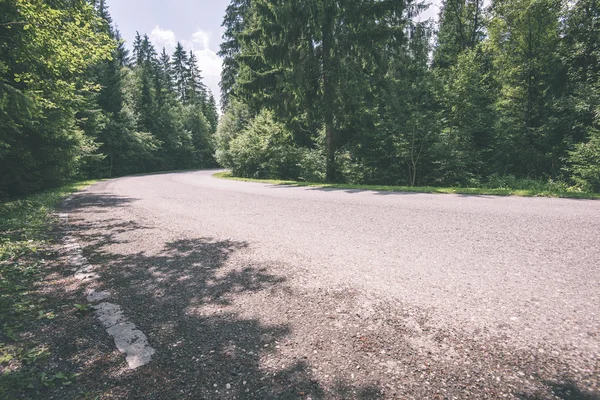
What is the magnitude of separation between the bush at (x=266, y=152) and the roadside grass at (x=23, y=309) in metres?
14.9

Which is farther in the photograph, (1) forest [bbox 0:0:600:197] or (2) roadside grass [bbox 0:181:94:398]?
(1) forest [bbox 0:0:600:197]

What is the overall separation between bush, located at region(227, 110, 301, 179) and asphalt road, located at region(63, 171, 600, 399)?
14871 mm

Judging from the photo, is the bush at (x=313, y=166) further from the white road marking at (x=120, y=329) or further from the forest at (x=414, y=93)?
the white road marking at (x=120, y=329)

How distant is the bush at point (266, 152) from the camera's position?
2033 centimetres

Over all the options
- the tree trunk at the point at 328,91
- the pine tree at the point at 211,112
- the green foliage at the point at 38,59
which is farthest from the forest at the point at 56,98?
the pine tree at the point at 211,112

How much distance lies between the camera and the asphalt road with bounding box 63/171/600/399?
5.79ft

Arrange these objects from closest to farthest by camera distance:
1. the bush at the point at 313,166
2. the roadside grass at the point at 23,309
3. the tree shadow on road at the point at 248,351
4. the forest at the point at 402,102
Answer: the tree shadow on road at the point at 248,351 → the roadside grass at the point at 23,309 → the forest at the point at 402,102 → the bush at the point at 313,166

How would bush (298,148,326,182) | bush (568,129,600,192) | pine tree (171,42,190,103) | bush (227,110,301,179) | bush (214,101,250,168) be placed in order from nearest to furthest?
bush (568,129,600,192)
bush (298,148,326,182)
bush (227,110,301,179)
bush (214,101,250,168)
pine tree (171,42,190,103)

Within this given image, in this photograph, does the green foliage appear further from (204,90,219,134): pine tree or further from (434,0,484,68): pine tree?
(204,90,219,134): pine tree

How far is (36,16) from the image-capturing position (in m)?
6.13

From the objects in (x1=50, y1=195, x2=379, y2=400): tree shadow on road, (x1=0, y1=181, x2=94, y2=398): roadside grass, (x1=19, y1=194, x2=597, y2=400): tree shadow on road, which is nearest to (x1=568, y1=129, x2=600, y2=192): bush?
(x1=19, y1=194, x2=597, y2=400): tree shadow on road

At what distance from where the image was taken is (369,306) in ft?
8.66

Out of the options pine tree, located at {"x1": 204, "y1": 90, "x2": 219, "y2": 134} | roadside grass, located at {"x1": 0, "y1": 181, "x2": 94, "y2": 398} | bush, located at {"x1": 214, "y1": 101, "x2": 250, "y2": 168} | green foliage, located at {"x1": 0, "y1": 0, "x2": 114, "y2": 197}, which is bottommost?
roadside grass, located at {"x1": 0, "y1": 181, "x2": 94, "y2": 398}

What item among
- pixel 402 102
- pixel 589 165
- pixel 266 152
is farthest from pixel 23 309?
pixel 266 152
